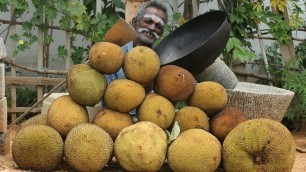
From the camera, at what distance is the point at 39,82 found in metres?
5.01

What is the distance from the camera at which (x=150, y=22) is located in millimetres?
3715

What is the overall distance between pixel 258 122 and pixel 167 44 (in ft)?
4.20

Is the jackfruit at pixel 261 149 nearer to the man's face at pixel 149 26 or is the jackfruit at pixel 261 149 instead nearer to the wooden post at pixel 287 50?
the man's face at pixel 149 26

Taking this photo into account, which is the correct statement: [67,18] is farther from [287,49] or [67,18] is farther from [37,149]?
[37,149]

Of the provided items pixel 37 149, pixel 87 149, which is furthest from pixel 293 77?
pixel 37 149

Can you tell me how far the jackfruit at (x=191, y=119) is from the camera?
3.06 metres

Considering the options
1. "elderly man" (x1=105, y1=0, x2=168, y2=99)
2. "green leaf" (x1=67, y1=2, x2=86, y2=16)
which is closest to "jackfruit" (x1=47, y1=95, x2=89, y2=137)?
"elderly man" (x1=105, y1=0, x2=168, y2=99)

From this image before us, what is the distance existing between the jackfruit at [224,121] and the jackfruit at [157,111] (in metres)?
0.27

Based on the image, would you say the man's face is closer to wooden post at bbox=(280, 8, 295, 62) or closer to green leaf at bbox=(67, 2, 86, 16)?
green leaf at bbox=(67, 2, 86, 16)

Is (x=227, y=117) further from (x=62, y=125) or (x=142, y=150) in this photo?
(x=62, y=125)

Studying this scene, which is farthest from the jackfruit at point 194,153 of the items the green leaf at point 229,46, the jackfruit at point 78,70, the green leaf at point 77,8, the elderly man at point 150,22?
the green leaf at point 77,8

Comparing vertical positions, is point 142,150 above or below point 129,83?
below

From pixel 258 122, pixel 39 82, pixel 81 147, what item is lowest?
pixel 39 82

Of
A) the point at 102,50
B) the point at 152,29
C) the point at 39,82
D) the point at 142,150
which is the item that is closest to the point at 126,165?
the point at 142,150
